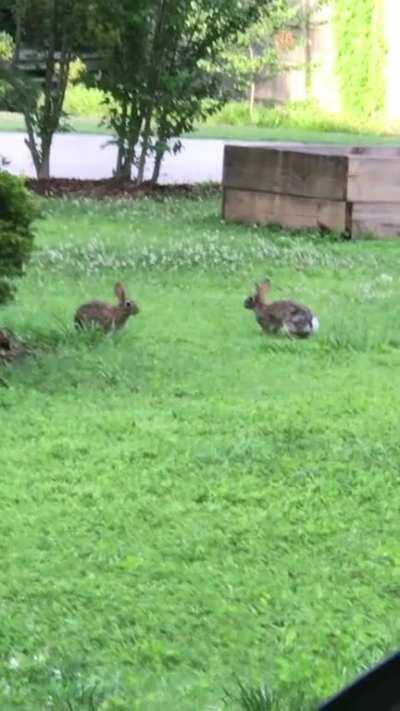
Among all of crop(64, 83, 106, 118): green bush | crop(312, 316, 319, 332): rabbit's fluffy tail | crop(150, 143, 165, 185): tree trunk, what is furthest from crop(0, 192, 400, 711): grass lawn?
crop(64, 83, 106, 118): green bush

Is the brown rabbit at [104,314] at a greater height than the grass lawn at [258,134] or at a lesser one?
lesser

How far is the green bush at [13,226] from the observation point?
7.39 metres

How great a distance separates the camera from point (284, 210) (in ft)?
45.0

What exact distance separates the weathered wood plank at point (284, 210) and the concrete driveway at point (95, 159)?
216 inches

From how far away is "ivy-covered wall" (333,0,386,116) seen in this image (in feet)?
113

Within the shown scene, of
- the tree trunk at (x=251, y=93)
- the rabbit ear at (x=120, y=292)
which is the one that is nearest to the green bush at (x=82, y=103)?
the tree trunk at (x=251, y=93)

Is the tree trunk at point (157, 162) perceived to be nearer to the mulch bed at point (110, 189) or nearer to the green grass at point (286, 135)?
the mulch bed at point (110, 189)

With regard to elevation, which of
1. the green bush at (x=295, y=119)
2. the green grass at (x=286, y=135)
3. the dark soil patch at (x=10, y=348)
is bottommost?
the dark soil patch at (x=10, y=348)

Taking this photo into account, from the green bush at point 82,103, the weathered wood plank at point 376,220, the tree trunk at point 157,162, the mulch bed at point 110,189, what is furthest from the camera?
the green bush at point 82,103

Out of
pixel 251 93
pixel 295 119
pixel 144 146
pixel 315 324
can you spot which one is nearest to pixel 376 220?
pixel 315 324

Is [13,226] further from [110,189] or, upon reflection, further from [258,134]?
[258,134]

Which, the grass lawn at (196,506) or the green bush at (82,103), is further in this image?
the green bush at (82,103)

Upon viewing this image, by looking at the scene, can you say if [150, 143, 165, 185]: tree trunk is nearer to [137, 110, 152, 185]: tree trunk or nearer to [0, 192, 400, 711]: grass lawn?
[137, 110, 152, 185]: tree trunk

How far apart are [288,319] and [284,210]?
5.44m
